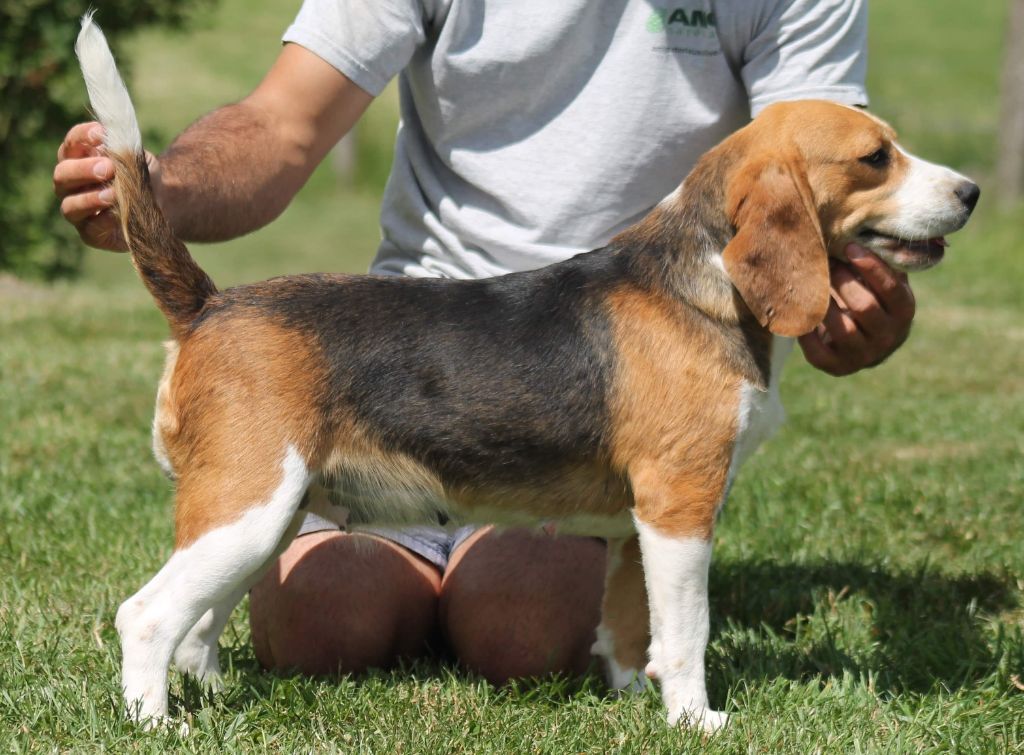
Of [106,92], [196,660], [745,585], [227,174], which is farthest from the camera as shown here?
[745,585]

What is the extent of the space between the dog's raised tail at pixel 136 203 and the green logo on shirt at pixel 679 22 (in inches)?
64.5

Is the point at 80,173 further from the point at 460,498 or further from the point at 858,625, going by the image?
the point at 858,625

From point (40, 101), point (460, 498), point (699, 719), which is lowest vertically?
point (40, 101)

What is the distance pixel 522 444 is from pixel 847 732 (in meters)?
1.12

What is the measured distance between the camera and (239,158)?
3.93 metres

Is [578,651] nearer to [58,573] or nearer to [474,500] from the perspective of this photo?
[474,500]

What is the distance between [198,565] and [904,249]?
1.98 metres

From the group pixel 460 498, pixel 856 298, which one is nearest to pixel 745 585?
pixel 856 298

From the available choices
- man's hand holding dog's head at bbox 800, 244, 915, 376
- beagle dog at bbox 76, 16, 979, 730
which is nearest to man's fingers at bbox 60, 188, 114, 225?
beagle dog at bbox 76, 16, 979, 730

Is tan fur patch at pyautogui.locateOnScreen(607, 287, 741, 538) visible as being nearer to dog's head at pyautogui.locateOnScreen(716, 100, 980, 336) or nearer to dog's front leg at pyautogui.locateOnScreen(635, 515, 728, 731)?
dog's front leg at pyautogui.locateOnScreen(635, 515, 728, 731)

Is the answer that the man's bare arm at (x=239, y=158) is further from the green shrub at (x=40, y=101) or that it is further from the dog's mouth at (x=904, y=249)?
the green shrub at (x=40, y=101)

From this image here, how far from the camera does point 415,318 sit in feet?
11.4

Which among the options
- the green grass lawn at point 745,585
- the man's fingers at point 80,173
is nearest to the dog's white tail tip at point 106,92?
the man's fingers at point 80,173

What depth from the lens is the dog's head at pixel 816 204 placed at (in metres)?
3.34
